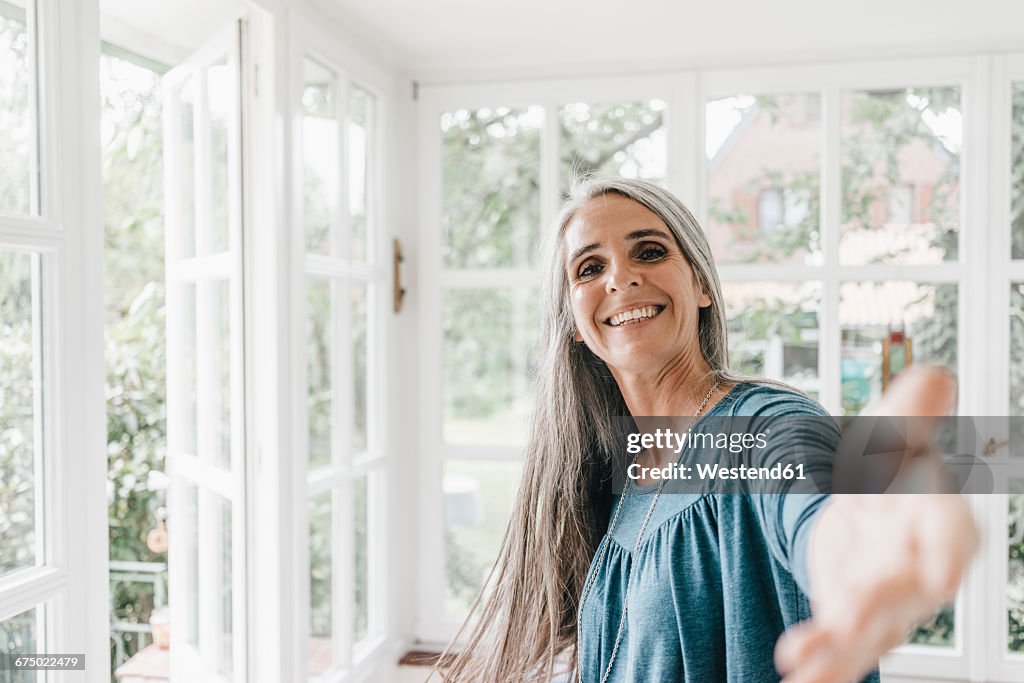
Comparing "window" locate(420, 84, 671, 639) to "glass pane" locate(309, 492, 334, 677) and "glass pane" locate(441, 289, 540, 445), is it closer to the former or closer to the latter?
"glass pane" locate(441, 289, 540, 445)

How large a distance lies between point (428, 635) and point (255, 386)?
121 centimetres

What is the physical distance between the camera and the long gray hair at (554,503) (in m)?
1.25

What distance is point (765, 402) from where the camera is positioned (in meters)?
0.88

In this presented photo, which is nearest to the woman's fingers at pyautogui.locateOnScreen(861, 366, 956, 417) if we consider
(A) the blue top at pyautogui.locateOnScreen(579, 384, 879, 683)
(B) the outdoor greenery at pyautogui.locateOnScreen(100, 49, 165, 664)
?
(A) the blue top at pyautogui.locateOnScreen(579, 384, 879, 683)

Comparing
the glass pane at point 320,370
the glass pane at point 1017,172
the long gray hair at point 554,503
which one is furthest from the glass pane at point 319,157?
the glass pane at point 1017,172

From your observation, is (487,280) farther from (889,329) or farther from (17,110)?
(17,110)

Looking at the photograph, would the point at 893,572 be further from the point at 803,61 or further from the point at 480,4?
the point at 803,61

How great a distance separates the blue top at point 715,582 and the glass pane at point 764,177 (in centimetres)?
150

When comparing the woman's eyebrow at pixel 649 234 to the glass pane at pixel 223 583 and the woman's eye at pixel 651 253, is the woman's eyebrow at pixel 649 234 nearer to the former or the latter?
the woman's eye at pixel 651 253

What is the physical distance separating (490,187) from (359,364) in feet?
2.33

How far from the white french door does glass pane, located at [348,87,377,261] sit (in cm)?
43

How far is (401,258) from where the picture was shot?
254 cm

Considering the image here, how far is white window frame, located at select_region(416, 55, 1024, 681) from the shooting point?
2.25 m

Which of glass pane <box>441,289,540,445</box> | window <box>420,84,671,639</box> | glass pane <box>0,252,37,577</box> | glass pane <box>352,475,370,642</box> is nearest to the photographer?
glass pane <box>0,252,37,577</box>
